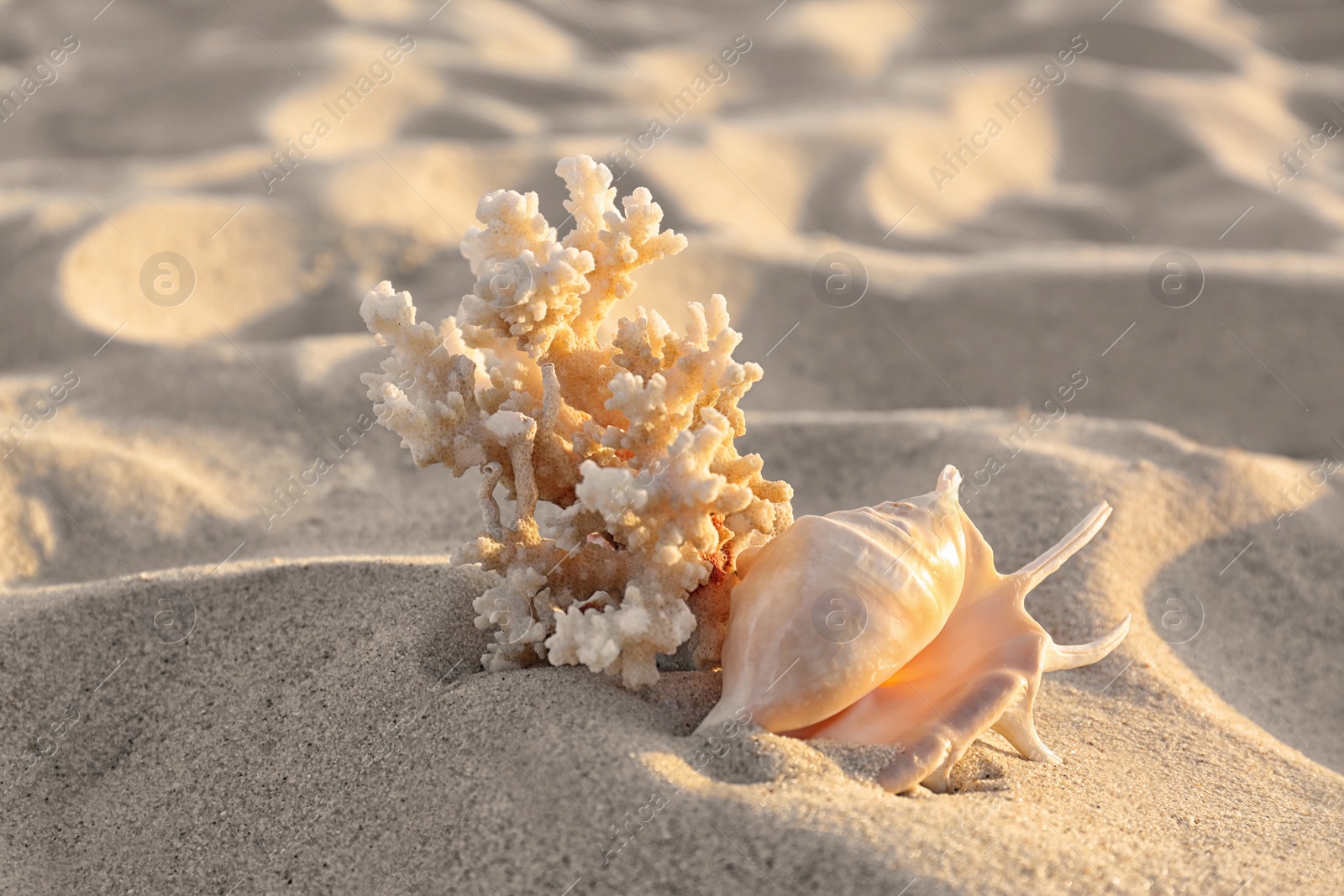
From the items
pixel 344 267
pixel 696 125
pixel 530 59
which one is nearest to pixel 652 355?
pixel 344 267

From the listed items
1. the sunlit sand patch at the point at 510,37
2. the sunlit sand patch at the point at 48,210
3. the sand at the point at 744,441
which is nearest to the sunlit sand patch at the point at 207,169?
the sand at the point at 744,441

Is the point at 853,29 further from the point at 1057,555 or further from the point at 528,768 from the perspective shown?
the point at 528,768

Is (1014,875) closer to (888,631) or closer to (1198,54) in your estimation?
(888,631)

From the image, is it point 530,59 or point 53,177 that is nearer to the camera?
point 53,177

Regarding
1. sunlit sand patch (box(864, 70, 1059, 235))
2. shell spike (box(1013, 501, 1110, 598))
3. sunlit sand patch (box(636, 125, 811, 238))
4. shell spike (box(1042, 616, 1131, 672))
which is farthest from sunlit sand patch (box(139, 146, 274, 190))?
shell spike (box(1042, 616, 1131, 672))

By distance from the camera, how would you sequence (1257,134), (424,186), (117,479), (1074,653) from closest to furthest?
1. (1074,653)
2. (117,479)
3. (424,186)
4. (1257,134)

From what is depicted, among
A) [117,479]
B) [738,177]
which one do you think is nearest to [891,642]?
[117,479]
